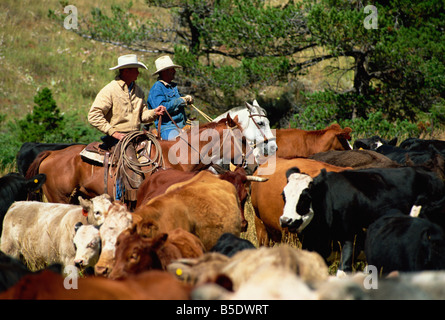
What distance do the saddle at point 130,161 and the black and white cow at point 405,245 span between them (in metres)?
3.79

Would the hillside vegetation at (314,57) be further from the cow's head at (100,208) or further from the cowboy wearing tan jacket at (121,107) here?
the cow's head at (100,208)

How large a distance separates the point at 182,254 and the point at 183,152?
384 cm

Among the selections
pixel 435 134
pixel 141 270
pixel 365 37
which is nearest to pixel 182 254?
pixel 141 270

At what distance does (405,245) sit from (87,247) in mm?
3017

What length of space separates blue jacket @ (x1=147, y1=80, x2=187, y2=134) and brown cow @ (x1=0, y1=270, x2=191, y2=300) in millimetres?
5853

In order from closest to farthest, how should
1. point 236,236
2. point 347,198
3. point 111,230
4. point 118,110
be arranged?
1. point 111,230
2. point 236,236
3. point 347,198
4. point 118,110

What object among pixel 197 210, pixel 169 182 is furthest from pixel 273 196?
pixel 197 210

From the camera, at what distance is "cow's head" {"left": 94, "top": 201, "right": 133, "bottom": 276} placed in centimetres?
491

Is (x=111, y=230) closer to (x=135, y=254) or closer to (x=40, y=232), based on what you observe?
(x=135, y=254)

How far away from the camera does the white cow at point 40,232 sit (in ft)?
21.1

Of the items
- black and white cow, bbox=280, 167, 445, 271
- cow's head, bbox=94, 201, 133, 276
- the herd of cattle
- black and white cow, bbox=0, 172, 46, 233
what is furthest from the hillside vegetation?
cow's head, bbox=94, 201, 133, 276

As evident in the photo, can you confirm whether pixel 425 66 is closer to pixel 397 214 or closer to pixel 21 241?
pixel 397 214

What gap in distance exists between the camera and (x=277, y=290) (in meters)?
3.54

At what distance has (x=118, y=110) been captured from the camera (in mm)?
8570
